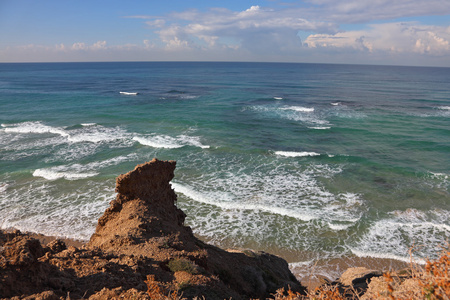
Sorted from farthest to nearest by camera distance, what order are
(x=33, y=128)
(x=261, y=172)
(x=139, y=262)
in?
1. (x=33, y=128)
2. (x=261, y=172)
3. (x=139, y=262)

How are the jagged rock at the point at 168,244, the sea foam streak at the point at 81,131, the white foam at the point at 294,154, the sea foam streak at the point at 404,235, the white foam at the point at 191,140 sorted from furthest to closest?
the sea foam streak at the point at 81,131, the white foam at the point at 191,140, the white foam at the point at 294,154, the sea foam streak at the point at 404,235, the jagged rock at the point at 168,244

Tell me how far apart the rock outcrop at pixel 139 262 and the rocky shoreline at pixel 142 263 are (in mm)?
18

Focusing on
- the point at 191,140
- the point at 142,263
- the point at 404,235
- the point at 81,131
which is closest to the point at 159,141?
the point at 191,140

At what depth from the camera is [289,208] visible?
64.2 ft

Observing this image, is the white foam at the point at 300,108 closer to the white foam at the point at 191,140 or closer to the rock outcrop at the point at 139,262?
the white foam at the point at 191,140

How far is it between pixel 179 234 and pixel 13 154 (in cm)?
2539

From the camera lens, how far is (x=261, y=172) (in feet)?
82.0

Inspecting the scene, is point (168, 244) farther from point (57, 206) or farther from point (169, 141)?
point (169, 141)

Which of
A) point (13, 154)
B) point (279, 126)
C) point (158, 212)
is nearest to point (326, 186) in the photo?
point (158, 212)

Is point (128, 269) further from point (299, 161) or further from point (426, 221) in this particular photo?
point (299, 161)

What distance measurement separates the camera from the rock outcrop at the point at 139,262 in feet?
21.9

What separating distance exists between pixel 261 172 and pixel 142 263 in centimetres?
1729

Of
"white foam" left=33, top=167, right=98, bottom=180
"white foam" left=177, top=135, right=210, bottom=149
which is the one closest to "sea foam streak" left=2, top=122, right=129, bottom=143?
"white foam" left=177, top=135, right=210, bottom=149

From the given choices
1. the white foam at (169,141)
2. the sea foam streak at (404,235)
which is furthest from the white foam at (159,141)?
the sea foam streak at (404,235)
